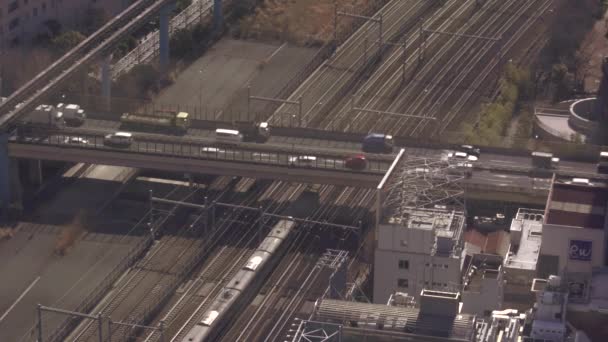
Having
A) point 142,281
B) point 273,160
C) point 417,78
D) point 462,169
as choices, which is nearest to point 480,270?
point 462,169

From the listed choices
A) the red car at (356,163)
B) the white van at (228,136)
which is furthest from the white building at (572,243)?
the white van at (228,136)

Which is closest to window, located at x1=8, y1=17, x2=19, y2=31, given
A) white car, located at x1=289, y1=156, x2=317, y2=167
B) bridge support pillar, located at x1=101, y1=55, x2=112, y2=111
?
bridge support pillar, located at x1=101, y1=55, x2=112, y2=111

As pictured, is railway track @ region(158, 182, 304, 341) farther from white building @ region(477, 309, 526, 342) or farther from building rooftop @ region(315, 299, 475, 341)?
white building @ region(477, 309, 526, 342)

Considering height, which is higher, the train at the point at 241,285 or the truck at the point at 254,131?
the truck at the point at 254,131

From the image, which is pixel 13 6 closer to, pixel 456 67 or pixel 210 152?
pixel 210 152

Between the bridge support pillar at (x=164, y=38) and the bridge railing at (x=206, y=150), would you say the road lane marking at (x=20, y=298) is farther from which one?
the bridge support pillar at (x=164, y=38)
